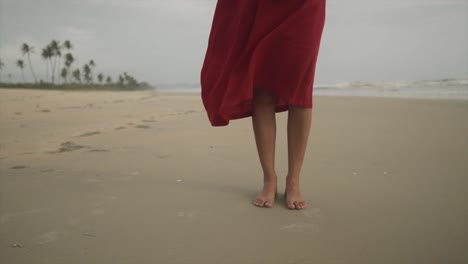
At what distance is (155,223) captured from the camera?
1.25 meters

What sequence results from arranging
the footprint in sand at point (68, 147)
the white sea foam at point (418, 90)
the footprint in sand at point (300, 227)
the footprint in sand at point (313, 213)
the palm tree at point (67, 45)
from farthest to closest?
the palm tree at point (67, 45) → the white sea foam at point (418, 90) → the footprint in sand at point (68, 147) → the footprint in sand at point (313, 213) → the footprint in sand at point (300, 227)

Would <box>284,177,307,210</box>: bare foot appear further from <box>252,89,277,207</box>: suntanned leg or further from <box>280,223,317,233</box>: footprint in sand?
<box>280,223,317,233</box>: footprint in sand

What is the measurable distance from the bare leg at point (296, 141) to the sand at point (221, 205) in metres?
0.09

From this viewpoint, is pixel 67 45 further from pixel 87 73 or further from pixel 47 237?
pixel 47 237

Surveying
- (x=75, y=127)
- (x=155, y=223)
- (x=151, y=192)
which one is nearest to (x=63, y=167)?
(x=151, y=192)

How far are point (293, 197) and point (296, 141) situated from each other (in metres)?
0.26

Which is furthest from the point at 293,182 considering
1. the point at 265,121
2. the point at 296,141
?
the point at 265,121

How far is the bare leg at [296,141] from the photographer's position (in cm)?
153

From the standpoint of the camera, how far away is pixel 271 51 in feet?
4.88

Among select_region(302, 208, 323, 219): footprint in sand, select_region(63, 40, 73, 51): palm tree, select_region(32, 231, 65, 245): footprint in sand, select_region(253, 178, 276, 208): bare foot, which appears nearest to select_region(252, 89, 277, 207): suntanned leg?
select_region(253, 178, 276, 208): bare foot

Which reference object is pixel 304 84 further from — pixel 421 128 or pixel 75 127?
pixel 75 127

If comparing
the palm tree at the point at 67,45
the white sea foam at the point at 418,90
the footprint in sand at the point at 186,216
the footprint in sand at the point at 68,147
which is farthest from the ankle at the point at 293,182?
the palm tree at the point at 67,45

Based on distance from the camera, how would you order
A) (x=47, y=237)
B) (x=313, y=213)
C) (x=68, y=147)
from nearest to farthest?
(x=47, y=237), (x=313, y=213), (x=68, y=147)

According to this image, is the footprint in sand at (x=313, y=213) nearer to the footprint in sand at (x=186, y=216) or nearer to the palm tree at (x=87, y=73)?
the footprint in sand at (x=186, y=216)
